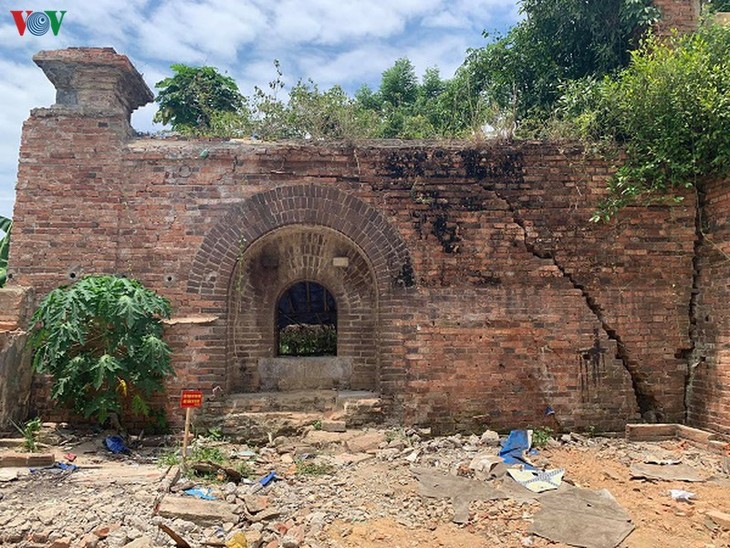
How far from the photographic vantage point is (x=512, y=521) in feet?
15.5

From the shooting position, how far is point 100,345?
6742mm

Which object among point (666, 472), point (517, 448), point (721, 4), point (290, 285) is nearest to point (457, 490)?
point (517, 448)

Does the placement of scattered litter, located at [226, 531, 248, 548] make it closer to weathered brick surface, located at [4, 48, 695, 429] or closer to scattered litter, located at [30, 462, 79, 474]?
scattered litter, located at [30, 462, 79, 474]

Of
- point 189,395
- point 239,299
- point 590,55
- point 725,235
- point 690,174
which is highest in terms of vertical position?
point 590,55

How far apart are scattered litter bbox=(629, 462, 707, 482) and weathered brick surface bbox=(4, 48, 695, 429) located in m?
1.13

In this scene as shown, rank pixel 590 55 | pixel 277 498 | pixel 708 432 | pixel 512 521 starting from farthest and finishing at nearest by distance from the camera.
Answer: pixel 590 55 < pixel 708 432 < pixel 277 498 < pixel 512 521

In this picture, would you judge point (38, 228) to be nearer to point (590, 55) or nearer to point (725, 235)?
point (725, 235)

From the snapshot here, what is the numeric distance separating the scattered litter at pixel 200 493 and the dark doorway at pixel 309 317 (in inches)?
138

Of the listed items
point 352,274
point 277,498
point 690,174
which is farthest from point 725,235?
point 277,498

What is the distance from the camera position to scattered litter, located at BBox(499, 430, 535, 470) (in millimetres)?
6164

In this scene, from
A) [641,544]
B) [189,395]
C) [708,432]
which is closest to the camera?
[641,544]

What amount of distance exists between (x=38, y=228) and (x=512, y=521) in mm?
6950

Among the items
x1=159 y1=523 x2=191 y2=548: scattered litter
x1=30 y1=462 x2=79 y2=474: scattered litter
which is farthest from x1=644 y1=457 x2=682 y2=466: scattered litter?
x1=30 y1=462 x2=79 y2=474: scattered litter

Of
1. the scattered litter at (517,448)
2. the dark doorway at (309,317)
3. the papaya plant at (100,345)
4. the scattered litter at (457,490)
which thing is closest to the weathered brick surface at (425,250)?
the scattered litter at (517,448)
